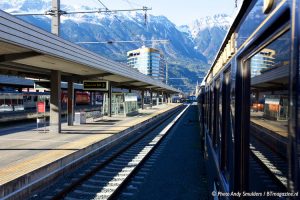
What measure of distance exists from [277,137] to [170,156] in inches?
505

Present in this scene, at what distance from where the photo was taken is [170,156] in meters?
15.0

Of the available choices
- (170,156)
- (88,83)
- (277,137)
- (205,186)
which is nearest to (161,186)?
(205,186)

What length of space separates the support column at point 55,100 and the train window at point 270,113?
17.4 metres

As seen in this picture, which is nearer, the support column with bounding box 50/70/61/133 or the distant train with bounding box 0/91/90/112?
the support column with bounding box 50/70/61/133

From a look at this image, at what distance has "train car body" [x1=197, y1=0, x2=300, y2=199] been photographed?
1.89 meters

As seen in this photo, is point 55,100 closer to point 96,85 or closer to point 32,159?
point 96,85

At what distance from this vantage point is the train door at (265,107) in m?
2.09

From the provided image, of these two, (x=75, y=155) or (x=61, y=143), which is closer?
(x=75, y=155)

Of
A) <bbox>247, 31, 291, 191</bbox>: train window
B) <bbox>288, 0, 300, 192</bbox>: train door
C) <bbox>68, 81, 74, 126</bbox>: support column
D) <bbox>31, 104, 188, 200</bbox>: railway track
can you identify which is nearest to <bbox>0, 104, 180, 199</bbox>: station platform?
<bbox>31, 104, 188, 200</bbox>: railway track

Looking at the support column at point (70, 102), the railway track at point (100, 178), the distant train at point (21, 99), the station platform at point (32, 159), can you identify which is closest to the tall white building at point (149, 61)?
the distant train at point (21, 99)

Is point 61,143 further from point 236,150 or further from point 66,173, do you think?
point 236,150

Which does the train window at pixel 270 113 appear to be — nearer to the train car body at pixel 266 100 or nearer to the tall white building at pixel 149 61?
the train car body at pixel 266 100

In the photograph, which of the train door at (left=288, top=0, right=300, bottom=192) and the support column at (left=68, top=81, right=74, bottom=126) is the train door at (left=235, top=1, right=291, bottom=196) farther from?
the support column at (left=68, top=81, right=74, bottom=126)

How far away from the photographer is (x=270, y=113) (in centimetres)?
255
